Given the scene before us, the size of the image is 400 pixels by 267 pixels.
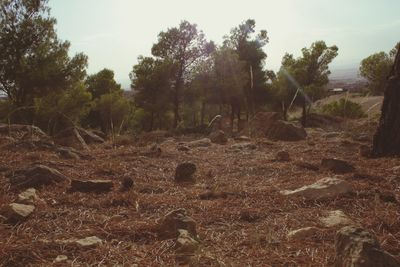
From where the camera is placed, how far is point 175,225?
3.39 meters

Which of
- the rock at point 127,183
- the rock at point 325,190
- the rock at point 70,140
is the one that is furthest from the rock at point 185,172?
the rock at point 70,140

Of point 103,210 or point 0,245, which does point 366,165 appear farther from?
point 0,245

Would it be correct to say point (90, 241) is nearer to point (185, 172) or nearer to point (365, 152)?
point (185, 172)

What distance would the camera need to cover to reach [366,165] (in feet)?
21.1

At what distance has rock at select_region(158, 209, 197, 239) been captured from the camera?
3344 mm

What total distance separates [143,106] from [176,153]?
950 inches

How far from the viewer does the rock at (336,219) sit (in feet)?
11.7

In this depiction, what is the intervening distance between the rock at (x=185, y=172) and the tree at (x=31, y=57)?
677 inches

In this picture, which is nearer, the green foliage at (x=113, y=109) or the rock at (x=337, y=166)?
the rock at (x=337, y=166)

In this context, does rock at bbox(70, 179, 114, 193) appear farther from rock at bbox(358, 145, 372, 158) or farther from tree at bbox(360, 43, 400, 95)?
tree at bbox(360, 43, 400, 95)

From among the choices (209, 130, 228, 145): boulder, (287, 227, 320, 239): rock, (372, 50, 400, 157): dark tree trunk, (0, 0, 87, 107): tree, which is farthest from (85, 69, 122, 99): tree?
(287, 227, 320, 239): rock

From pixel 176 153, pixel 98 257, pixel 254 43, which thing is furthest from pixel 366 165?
pixel 254 43

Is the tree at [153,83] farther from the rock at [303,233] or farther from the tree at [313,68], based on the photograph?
the rock at [303,233]

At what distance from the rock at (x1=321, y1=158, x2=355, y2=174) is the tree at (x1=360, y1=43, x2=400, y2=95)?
3193 centimetres
